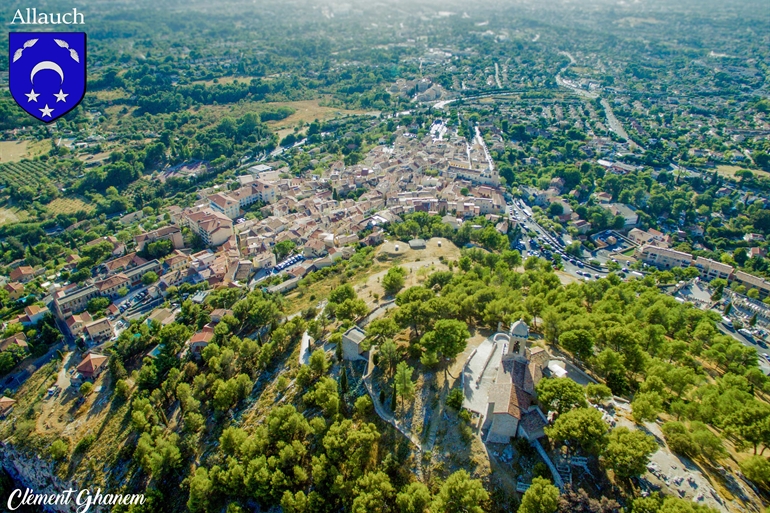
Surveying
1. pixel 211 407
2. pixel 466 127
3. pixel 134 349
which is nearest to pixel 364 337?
pixel 211 407

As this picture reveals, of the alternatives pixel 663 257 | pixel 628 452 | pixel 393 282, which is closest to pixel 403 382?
pixel 628 452

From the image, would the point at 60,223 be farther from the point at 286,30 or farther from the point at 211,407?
the point at 286,30

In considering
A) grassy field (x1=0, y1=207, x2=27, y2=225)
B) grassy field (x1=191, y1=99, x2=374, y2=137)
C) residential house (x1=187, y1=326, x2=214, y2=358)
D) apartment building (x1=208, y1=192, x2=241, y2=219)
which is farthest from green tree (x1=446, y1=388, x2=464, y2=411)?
grassy field (x1=191, y1=99, x2=374, y2=137)

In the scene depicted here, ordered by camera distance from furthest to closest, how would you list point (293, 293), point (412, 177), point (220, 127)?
1. point (220, 127)
2. point (412, 177)
3. point (293, 293)

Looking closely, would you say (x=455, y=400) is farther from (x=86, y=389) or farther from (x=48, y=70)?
(x=48, y=70)

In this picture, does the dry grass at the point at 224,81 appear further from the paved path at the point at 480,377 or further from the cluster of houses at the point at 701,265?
the paved path at the point at 480,377

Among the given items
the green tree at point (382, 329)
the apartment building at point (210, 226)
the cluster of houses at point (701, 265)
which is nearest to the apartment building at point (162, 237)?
the apartment building at point (210, 226)

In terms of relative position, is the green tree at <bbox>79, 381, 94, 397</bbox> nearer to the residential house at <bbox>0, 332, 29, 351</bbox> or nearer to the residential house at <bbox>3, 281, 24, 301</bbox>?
the residential house at <bbox>0, 332, 29, 351</bbox>
